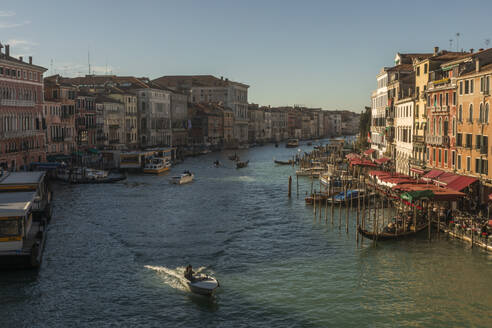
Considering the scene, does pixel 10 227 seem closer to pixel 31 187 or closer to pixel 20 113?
pixel 31 187

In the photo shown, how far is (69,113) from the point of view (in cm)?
5269

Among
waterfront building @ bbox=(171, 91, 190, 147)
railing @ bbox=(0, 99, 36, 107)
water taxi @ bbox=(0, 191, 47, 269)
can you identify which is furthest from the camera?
waterfront building @ bbox=(171, 91, 190, 147)

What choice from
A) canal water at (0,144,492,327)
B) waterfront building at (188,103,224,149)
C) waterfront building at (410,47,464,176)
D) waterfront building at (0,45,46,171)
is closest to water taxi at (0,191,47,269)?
canal water at (0,144,492,327)

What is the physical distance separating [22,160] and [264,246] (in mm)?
25981

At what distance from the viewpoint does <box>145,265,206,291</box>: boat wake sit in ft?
55.9

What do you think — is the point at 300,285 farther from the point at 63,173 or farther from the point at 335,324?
the point at 63,173

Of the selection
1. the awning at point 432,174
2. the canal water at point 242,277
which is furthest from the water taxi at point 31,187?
the awning at point 432,174

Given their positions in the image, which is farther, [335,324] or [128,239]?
[128,239]

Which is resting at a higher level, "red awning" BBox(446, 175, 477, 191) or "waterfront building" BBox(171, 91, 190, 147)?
"waterfront building" BBox(171, 91, 190, 147)

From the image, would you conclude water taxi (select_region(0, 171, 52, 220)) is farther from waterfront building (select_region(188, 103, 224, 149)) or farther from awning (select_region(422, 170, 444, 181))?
waterfront building (select_region(188, 103, 224, 149))

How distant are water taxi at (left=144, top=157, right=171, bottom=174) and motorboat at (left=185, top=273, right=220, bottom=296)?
34337mm

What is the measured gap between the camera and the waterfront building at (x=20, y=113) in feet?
127

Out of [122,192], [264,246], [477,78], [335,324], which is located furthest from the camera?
[122,192]

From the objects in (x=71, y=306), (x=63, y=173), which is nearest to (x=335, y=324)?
(x=71, y=306)
